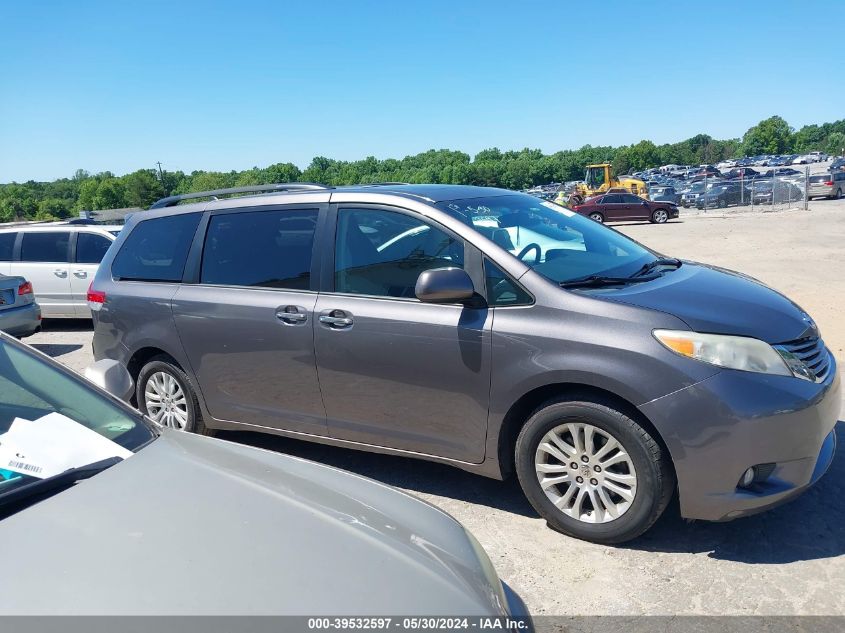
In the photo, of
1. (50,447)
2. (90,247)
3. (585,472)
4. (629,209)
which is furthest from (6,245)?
(629,209)

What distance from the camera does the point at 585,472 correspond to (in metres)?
3.52

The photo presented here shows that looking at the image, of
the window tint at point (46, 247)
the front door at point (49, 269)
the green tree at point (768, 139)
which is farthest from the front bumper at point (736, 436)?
the green tree at point (768, 139)

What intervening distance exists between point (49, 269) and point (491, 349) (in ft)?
30.8

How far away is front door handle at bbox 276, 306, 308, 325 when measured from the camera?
4.29m

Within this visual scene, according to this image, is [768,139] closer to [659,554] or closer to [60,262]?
[60,262]

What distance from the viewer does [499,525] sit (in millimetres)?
3861

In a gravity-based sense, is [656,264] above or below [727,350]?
above

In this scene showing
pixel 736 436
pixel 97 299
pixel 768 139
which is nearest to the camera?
pixel 736 436

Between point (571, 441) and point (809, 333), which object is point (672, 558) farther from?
point (809, 333)

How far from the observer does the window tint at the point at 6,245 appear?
431 inches

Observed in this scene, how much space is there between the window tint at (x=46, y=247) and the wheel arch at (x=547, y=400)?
936 centimetres

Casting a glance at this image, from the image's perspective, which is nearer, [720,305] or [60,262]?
[720,305]

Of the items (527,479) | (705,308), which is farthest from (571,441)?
(705,308)

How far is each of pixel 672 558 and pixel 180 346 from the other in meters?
3.45
